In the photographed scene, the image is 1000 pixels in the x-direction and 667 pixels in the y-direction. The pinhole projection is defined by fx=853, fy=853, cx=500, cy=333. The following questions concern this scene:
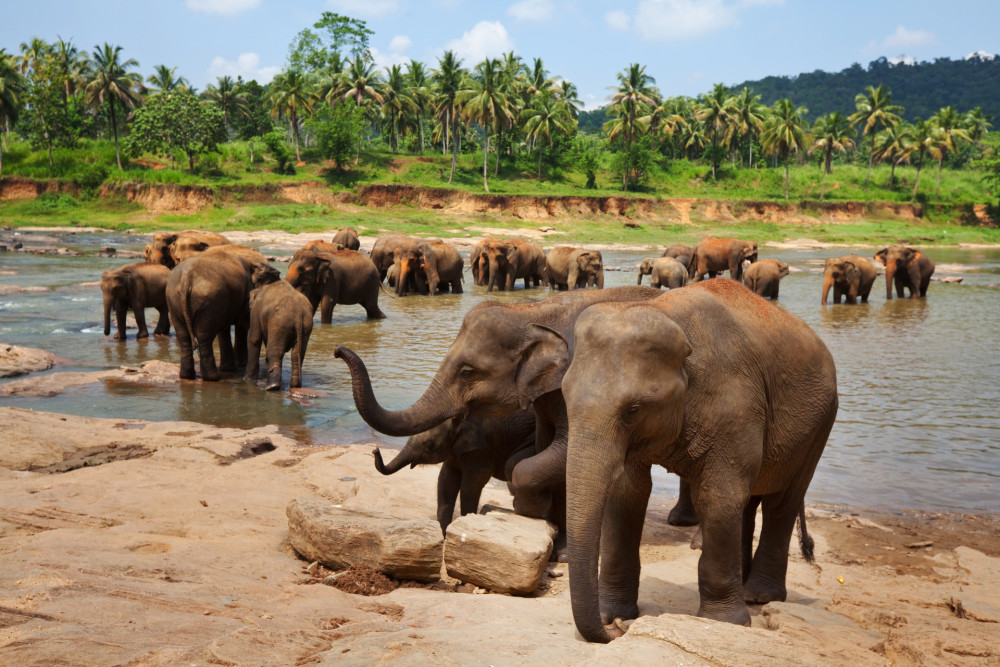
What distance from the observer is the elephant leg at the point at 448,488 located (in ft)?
21.7

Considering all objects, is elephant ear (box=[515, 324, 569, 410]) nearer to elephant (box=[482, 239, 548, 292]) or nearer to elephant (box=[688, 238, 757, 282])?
elephant (box=[482, 239, 548, 292])

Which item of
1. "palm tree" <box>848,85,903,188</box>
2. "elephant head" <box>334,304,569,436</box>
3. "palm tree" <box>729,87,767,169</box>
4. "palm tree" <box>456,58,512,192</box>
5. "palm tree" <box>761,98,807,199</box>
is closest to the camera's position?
"elephant head" <box>334,304,569,436</box>

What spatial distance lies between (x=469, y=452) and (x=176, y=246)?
14.3m

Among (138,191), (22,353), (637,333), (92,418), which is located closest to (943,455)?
(637,333)

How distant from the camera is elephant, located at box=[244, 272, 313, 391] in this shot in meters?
12.3

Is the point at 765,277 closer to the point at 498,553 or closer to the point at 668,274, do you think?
the point at 668,274

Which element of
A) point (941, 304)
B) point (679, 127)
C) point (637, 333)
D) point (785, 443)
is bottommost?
point (941, 304)

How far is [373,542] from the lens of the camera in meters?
5.32

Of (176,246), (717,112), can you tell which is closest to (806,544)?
(176,246)

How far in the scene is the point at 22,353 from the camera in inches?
540

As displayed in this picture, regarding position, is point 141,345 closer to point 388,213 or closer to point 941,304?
point 941,304

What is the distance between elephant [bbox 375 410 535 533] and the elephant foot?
5.92ft

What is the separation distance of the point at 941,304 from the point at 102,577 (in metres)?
27.2

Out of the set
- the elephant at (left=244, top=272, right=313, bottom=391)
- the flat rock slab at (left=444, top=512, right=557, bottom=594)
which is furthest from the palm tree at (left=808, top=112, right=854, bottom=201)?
the flat rock slab at (left=444, top=512, right=557, bottom=594)
